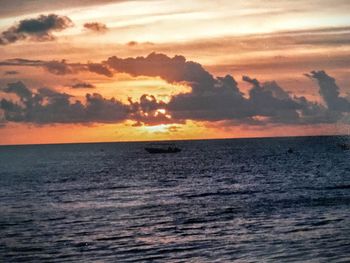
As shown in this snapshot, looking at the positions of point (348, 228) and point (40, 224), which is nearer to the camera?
point (348, 228)

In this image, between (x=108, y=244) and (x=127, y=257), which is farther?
(x=108, y=244)

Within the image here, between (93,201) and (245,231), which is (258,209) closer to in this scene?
(245,231)

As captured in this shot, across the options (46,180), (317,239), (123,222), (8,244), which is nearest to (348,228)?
(317,239)

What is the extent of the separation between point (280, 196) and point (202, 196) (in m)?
14.0

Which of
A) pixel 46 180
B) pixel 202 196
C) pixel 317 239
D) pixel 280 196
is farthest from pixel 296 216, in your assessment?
pixel 46 180

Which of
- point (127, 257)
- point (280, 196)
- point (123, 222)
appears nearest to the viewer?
point (127, 257)

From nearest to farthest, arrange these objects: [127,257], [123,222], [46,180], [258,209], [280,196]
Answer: [127,257] < [123,222] < [258,209] < [280,196] < [46,180]

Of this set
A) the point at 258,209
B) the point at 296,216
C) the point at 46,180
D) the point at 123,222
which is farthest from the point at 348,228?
the point at 46,180

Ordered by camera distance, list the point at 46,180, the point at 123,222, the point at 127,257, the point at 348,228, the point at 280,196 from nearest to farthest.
→ the point at 127,257
the point at 348,228
the point at 123,222
the point at 280,196
the point at 46,180

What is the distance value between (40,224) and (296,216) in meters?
31.1

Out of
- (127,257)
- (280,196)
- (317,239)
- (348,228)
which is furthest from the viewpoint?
(280,196)

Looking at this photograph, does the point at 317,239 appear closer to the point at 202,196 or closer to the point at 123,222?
the point at 123,222

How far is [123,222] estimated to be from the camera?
2872 inches

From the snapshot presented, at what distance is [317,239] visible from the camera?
56719 millimetres
